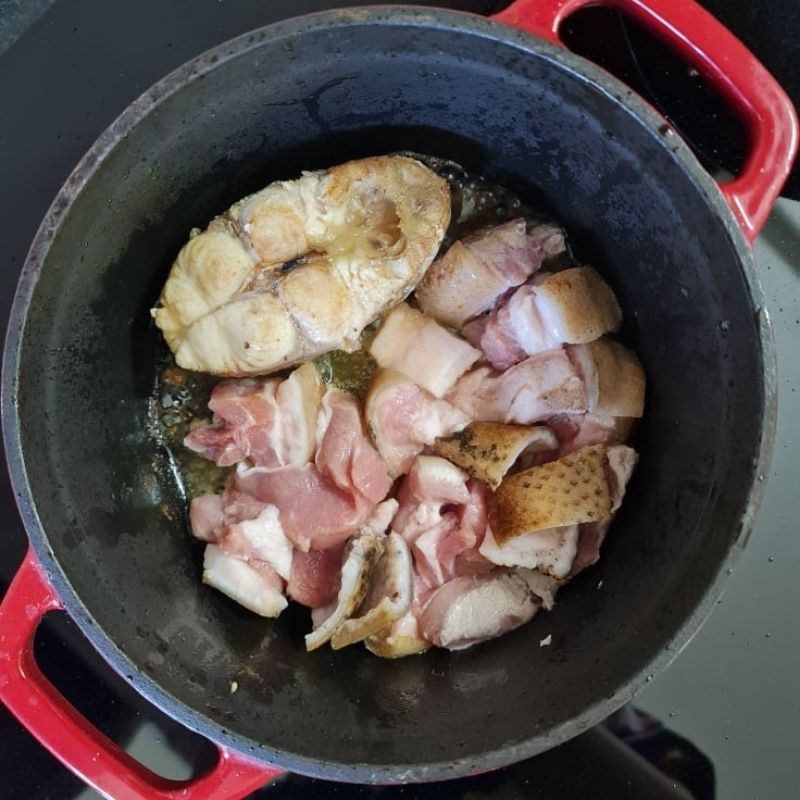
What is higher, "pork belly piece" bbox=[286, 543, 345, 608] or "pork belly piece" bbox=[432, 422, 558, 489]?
"pork belly piece" bbox=[432, 422, 558, 489]

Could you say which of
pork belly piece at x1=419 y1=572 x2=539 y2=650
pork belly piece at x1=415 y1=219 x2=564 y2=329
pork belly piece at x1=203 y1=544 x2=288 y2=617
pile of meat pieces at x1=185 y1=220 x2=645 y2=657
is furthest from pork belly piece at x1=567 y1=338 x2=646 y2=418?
pork belly piece at x1=203 y1=544 x2=288 y2=617

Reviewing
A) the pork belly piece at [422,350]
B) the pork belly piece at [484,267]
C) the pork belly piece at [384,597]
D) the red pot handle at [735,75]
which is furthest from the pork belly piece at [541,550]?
the red pot handle at [735,75]

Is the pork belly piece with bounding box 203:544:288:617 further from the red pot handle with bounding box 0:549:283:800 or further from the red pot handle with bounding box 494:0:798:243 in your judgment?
the red pot handle with bounding box 494:0:798:243

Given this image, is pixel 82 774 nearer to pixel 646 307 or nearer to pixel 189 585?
pixel 189 585

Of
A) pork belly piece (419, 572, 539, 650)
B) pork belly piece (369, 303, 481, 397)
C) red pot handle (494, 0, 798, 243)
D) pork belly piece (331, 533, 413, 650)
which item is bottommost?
pork belly piece (419, 572, 539, 650)

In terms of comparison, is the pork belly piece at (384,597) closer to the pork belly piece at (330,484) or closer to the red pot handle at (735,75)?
the pork belly piece at (330,484)

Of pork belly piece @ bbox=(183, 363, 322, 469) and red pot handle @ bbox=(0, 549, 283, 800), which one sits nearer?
red pot handle @ bbox=(0, 549, 283, 800)

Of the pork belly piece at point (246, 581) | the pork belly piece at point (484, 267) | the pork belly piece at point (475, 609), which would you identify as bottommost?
the pork belly piece at point (475, 609)
